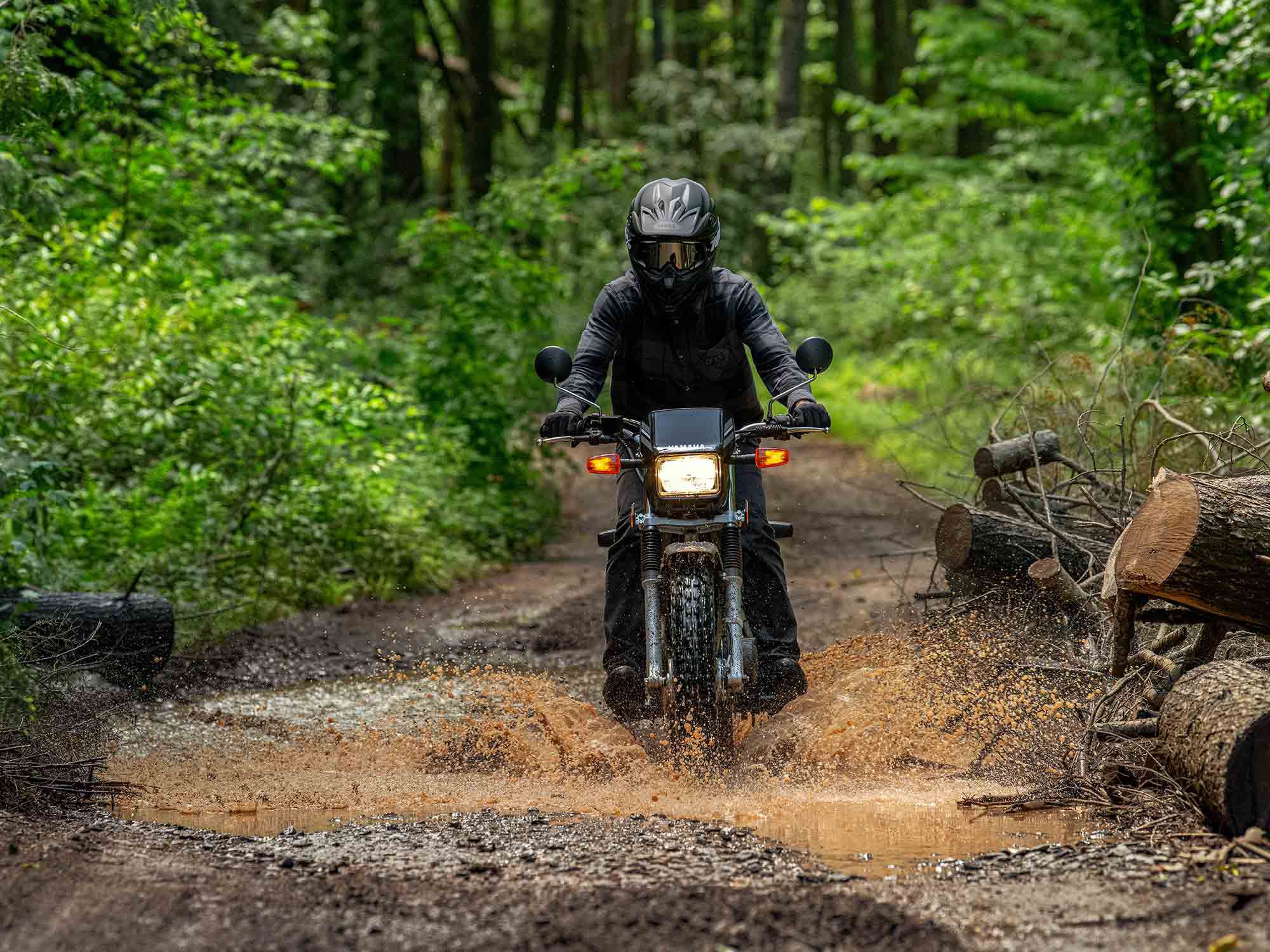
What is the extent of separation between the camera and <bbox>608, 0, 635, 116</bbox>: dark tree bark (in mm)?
29312

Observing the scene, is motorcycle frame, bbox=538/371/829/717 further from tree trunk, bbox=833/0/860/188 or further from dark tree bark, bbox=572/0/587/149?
dark tree bark, bbox=572/0/587/149

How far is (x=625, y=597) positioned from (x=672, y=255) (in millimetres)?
1592

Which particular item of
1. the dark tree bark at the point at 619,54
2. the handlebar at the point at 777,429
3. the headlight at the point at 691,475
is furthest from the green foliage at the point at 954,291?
the dark tree bark at the point at 619,54

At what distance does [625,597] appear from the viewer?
612 cm

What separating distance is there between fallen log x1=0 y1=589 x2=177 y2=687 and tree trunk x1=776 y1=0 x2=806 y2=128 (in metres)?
19.2

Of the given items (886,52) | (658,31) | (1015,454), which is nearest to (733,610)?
(1015,454)

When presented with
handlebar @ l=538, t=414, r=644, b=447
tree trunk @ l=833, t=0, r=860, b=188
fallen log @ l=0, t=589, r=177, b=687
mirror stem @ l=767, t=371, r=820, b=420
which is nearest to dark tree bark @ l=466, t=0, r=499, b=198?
tree trunk @ l=833, t=0, r=860, b=188

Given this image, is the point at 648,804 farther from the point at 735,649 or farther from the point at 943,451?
the point at 943,451

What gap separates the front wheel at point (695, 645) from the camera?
5461 millimetres

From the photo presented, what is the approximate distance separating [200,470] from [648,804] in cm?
569

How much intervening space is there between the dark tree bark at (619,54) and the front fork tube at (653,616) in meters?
25.0

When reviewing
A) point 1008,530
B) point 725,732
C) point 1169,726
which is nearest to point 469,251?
point 1008,530

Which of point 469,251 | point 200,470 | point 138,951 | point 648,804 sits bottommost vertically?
point 648,804

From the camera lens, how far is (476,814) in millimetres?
4844
